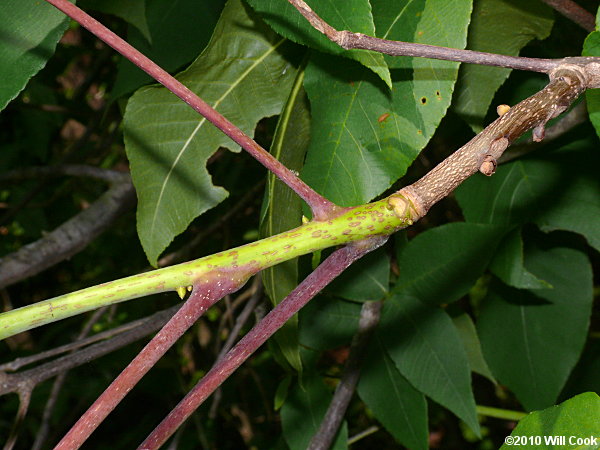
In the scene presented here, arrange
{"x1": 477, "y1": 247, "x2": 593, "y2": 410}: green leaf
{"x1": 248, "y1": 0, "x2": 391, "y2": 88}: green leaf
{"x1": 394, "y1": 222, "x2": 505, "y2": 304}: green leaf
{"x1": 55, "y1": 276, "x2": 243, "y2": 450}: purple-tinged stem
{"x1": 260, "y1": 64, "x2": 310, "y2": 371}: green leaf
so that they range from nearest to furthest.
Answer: {"x1": 55, "y1": 276, "x2": 243, "y2": 450}: purple-tinged stem < {"x1": 248, "y1": 0, "x2": 391, "y2": 88}: green leaf < {"x1": 260, "y1": 64, "x2": 310, "y2": 371}: green leaf < {"x1": 394, "y1": 222, "x2": 505, "y2": 304}: green leaf < {"x1": 477, "y1": 247, "x2": 593, "y2": 410}: green leaf

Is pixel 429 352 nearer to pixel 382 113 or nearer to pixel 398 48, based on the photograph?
pixel 382 113

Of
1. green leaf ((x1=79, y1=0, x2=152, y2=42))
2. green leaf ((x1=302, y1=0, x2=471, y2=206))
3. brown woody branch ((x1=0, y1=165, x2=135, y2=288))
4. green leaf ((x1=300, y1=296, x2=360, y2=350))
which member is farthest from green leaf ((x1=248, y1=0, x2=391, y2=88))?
brown woody branch ((x1=0, y1=165, x2=135, y2=288))

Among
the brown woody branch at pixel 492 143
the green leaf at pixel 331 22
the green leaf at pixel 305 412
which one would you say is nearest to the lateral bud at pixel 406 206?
the brown woody branch at pixel 492 143

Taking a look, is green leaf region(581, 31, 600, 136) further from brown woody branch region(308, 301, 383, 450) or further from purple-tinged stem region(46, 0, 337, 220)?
brown woody branch region(308, 301, 383, 450)

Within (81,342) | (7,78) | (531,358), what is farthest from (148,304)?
(7,78)

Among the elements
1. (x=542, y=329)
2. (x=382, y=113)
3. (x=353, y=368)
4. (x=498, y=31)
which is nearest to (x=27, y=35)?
(x=382, y=113)
